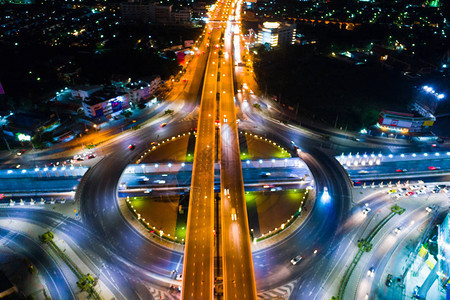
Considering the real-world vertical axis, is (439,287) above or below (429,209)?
below

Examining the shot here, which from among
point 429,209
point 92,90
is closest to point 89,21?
point 92,90

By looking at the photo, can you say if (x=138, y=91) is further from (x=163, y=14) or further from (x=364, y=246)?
(x=163, y=14)

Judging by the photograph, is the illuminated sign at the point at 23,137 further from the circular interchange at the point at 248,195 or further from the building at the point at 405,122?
the building at the point at 405,122

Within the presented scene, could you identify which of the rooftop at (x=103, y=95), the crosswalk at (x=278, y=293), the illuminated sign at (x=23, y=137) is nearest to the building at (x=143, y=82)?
the rooftop at (x=103, y=95)

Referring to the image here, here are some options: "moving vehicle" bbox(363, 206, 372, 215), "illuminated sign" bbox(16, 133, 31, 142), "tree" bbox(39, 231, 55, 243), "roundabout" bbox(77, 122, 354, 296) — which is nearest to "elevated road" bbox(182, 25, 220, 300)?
"roundabout" bbox(77, 122, 354, 296)

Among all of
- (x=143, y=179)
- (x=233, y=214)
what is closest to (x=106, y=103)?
(x=143, y=179)

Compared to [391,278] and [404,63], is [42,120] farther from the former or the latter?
[404,63]

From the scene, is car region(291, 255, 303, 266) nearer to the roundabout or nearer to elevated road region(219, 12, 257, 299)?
the roundabout
